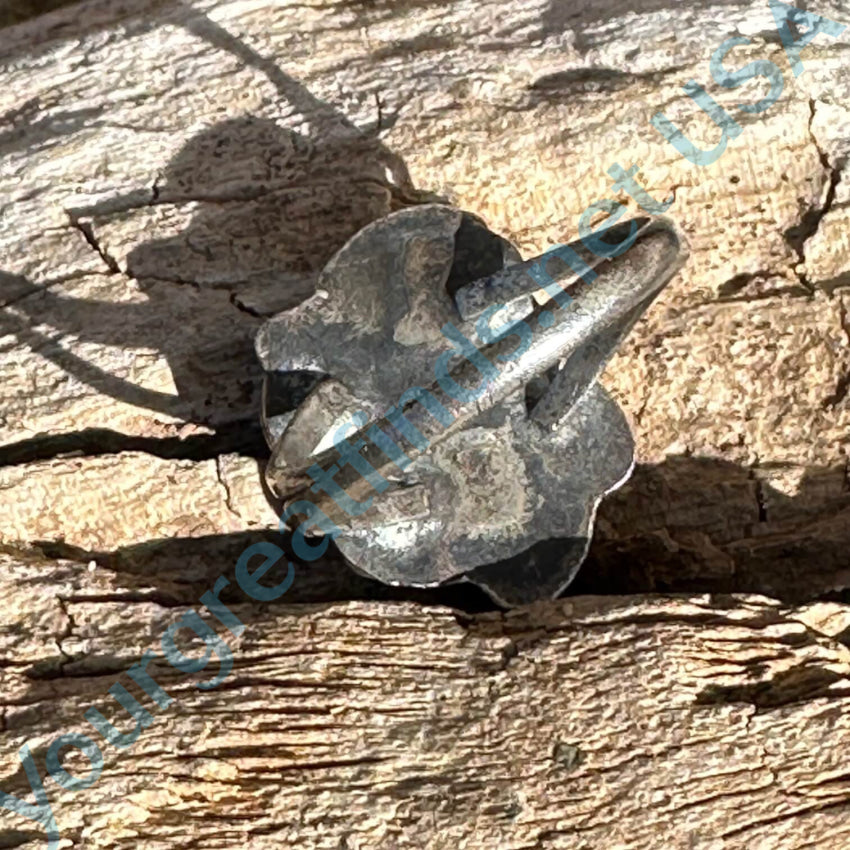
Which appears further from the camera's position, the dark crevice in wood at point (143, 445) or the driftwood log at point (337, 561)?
the dark crevice in wood at point (143, 445)

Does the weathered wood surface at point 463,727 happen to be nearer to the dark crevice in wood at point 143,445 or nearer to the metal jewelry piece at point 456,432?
the metal jewelry piece at point 456,432

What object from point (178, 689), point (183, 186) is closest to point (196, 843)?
point (178, 689)

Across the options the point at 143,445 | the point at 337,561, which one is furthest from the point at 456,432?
the point at 143,445

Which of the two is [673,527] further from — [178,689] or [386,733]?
[178,689]

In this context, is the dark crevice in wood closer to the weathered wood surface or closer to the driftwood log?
the driftwood log

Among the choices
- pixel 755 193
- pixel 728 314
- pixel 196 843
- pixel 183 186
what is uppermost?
pixel 183 186

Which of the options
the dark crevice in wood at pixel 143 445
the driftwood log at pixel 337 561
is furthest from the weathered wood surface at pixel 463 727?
the dark crevice in wood at pixel 143 445

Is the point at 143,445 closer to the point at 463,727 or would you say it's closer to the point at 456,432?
the point at 456,432
